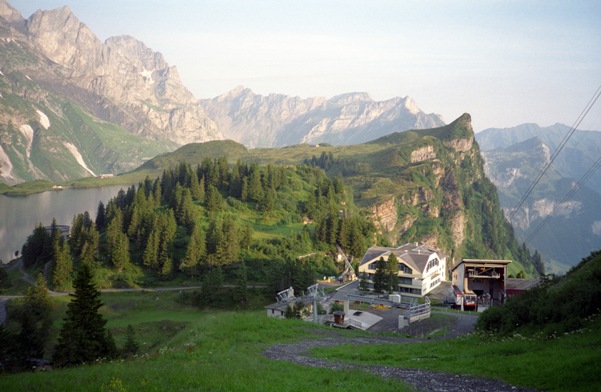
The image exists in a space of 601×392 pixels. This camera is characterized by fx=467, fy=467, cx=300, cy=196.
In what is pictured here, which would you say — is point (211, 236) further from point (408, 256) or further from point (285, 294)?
point (408, 256)

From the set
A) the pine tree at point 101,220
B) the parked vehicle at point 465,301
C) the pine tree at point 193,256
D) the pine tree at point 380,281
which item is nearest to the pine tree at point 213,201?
the pine tree at point 193,256

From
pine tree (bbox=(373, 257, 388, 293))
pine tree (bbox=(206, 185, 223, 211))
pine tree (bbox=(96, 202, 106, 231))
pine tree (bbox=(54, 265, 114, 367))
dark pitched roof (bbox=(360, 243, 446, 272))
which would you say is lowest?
pine tree (bbox=(373, 257, 388, 293))

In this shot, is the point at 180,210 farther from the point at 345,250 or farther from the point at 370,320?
the point at 370,320

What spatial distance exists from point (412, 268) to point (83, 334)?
46531 mm

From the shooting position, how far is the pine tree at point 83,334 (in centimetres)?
2448

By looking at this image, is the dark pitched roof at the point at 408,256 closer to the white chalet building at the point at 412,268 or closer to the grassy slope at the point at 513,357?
the white chalet building at the point at 412,268

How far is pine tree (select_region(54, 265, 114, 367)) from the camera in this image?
80.3ft

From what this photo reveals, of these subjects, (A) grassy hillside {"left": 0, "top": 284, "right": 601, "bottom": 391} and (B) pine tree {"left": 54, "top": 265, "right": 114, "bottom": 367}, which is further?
(B) pine tree {"left": 54, "top": 265, "right": 114, "bottom": 367}

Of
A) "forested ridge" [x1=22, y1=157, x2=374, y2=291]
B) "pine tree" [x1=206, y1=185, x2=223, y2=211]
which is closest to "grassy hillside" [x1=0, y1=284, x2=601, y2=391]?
"forested ridge" [x1=22, y1=157, x2=374, y2=291]

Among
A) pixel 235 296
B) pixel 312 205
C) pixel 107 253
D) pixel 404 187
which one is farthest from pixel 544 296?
pixel 404 187

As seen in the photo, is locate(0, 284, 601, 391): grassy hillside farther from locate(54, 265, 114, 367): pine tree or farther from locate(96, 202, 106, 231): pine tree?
locate(96, 202, 106, 231): pine tree

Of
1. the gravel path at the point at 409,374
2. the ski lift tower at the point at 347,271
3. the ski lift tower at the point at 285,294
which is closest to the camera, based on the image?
the gravel path at the point at 409,374

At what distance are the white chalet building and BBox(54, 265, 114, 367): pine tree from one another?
1713 inches

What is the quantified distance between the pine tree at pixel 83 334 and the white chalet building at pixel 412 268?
143 ft
